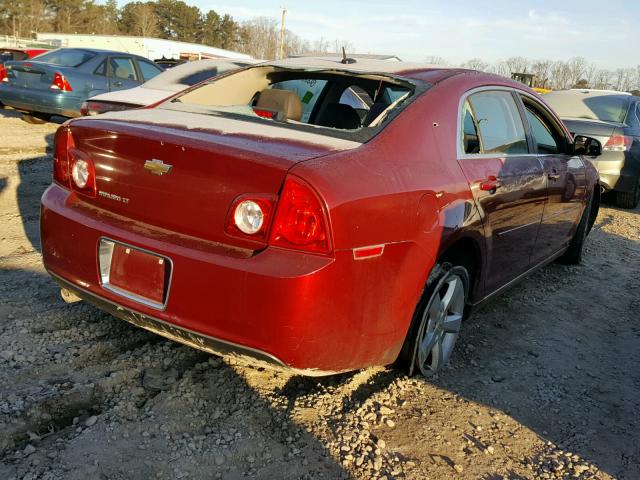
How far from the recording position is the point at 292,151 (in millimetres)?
2355

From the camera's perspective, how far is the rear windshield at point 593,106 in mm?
8289

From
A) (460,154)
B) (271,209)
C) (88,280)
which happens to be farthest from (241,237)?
(460,154)

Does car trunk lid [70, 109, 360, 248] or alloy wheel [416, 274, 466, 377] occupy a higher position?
car trunk lid [70, 109, 360, 248]

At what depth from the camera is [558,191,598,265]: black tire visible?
17.2ft

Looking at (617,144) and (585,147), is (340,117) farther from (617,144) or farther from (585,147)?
(617,144)

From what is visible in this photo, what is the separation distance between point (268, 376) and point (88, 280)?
37.8 inches

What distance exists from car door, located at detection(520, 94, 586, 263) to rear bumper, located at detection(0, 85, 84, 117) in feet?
26.7

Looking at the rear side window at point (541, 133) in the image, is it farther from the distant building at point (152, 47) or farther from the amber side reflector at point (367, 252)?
the distant building at point (152, 47)

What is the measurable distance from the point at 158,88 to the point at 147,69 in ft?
15.8

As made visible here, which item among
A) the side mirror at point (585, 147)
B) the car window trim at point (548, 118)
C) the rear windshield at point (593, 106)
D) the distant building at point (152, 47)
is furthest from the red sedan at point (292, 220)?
the distant building at point (152, 47)

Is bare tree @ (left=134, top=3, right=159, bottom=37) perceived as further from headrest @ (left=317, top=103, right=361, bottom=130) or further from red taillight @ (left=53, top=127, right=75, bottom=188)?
red taillight @ (left=53, top=127, right=75, bottom=188)

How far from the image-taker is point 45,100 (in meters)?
10.0

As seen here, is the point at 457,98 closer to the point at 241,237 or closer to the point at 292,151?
the point at 292,151

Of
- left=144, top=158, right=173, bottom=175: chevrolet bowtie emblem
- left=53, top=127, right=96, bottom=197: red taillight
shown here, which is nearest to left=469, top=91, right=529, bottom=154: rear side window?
left=144, top=158, right=173, bottom=175: chevrolet bowtie emblem
